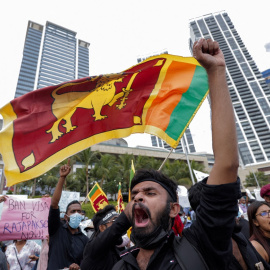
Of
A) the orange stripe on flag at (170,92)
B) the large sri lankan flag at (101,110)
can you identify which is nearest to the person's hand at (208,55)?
the large sri lankan flag at (101,110)

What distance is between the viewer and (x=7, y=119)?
3.38 metres

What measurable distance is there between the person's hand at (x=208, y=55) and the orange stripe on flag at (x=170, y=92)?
2.20 m

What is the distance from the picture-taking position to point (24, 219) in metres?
4.14

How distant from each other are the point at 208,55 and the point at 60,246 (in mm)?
2972

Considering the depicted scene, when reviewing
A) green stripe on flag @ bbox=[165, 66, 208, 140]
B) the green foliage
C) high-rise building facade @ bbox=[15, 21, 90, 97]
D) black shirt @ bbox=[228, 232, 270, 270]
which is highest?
high-rise building facade @ bbox=[15, 21, 90, 97]

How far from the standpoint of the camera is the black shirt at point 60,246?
2.80 m

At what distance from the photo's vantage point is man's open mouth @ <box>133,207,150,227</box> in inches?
52.1

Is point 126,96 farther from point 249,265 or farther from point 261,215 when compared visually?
point 249,265

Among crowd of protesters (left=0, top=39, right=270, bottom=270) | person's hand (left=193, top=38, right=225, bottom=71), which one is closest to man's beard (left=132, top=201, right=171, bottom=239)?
crowd of protesters (left=0, top=39, right=270, bottom=270)

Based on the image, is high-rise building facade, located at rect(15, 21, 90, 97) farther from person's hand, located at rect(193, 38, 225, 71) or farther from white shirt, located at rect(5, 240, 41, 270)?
person's hand, located at rect(193, 38, 225, 71)

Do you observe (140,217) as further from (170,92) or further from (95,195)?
(95,195)

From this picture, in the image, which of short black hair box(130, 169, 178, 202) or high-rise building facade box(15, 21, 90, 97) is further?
high-rise building facade box(15, 21, 90, 97)

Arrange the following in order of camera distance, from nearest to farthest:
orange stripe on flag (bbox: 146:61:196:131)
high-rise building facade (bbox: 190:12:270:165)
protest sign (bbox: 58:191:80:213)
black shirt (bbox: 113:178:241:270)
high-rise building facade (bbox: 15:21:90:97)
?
black shirt (bbox: 113:178:241:270)
orange stripe on flag (bbox: 146:61:196:131)
protest sign (bbox: 58:191:80:213)
high-rise building facade (bbox: 190:12:270:165)
high-rise building facade (bbox: 15:21:90:97)

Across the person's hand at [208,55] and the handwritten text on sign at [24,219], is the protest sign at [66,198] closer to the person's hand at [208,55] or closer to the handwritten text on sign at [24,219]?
the handwritten text on sign at [24,219]
